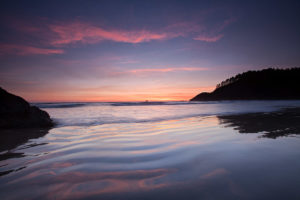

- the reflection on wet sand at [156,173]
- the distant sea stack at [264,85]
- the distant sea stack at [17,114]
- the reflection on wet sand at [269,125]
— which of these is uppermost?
the distant sea stack at [264,85]

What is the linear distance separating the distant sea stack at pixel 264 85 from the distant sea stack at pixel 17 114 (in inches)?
2761

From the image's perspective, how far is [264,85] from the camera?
69.1 meters

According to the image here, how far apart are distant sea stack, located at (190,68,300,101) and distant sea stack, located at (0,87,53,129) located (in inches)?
2761

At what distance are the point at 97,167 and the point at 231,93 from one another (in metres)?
85.3


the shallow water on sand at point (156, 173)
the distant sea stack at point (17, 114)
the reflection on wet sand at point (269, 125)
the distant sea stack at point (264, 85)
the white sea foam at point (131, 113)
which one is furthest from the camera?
the distant sea stack at point (264, 85)

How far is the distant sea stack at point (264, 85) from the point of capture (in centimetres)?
5897

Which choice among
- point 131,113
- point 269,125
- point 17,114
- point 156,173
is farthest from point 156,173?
point 131,113

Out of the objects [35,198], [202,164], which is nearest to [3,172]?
[35,198]

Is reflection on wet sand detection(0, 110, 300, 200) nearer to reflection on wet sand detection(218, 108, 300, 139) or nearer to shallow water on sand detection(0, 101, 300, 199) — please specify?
shallow water on sand detection(0, 101, 300, 199)

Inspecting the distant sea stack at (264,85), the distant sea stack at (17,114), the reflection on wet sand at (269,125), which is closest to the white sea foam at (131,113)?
the distant sea stack at (17,114)

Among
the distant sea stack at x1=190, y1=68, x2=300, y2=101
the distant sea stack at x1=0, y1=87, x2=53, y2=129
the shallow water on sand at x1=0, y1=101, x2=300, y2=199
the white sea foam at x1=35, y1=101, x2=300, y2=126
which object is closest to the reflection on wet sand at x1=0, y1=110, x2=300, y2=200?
the shallow water on sand at x1=0, y1=101, x2=300, y2=199

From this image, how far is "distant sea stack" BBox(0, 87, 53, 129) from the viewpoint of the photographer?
13.9 feet

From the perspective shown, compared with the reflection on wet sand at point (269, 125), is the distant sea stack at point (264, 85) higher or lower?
higher

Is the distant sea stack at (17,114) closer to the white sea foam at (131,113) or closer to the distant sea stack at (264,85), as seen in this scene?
the white sea foam at (131,113)
